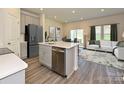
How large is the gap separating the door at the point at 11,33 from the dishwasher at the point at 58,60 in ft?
5.46

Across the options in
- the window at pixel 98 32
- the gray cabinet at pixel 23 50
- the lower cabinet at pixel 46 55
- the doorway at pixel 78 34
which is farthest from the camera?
the doorway at pixel 78 34

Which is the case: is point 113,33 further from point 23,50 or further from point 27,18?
point 23,50

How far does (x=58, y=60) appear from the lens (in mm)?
3375

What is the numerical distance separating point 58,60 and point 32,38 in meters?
3.09

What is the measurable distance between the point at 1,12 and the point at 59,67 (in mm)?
2529

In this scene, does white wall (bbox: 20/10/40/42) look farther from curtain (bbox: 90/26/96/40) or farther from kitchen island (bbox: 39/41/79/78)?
curtain (bbox: 90/26/96/40)

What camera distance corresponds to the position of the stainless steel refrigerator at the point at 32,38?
5773 mm

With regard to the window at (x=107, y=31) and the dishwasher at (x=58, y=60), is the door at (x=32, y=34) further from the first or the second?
the window at (x=107, y=31)

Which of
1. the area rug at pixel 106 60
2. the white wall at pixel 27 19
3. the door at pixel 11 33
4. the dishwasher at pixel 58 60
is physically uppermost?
the white wall at pixel 27 19

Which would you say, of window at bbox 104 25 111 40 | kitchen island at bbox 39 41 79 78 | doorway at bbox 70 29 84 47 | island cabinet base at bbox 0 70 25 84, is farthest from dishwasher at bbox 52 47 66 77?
doorway at bbox 70 29 84 47

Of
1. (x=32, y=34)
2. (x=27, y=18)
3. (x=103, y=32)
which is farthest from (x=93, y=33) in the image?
(x=27, y=18)

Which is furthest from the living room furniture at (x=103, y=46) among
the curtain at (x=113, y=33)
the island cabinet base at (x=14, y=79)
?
the island cabinet base at (x=14, y=79)
